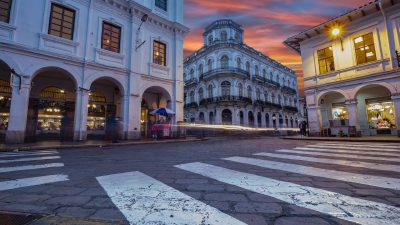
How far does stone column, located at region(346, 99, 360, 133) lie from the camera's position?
14991 mm

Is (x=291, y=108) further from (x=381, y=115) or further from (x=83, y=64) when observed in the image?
(x=83, y=64)

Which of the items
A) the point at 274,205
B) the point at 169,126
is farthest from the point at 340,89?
the point at 274,205

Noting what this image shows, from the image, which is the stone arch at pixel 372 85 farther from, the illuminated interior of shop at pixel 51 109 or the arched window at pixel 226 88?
→ the illuminated interior of shop at pixel 51 109

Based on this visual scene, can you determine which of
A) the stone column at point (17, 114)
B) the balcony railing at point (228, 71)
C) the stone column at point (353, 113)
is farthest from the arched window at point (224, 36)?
the stone column at point (17, 114)

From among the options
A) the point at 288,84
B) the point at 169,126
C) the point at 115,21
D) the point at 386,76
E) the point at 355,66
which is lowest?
the point at 169,126

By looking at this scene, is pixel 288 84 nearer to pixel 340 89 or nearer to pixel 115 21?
pixel 340 89

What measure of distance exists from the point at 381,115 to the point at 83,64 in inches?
855

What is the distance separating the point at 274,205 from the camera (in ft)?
6.58

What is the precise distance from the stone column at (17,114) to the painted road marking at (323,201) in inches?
457

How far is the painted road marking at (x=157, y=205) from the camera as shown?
5.50 ft

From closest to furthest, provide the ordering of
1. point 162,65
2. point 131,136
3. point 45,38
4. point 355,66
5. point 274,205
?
point 274,205 < point 45,38 < point 131,136 < point 355,66 < point 162,65

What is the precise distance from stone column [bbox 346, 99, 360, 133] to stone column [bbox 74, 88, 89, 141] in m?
19.0

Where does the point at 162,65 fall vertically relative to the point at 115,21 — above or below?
below

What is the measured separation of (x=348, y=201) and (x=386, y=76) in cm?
1699
